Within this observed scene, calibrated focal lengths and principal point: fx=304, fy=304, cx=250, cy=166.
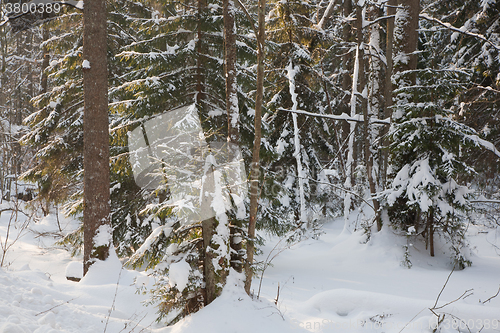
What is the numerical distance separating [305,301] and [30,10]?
7601 mm

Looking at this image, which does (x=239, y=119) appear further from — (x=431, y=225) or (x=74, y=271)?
(x=431, y=225)

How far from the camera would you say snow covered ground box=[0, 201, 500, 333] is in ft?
12.4

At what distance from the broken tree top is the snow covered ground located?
4810mm

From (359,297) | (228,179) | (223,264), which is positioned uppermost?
(228,179)

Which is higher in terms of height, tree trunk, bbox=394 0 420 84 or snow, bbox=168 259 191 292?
tree trunk, bbox=394 0 420 84

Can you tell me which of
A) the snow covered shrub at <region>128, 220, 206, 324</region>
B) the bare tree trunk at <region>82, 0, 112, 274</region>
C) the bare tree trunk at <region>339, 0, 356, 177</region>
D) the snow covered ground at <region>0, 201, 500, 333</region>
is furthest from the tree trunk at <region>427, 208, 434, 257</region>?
the bare tree trunk at <region>82, 0, 112, 274</region>

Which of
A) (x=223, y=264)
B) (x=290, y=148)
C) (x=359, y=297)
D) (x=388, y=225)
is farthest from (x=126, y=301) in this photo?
(x=290, y=148)

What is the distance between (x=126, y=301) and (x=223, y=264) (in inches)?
71.6

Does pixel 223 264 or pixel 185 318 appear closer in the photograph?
pixel 185 318

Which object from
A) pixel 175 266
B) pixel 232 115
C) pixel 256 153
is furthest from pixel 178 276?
pixel 232 115

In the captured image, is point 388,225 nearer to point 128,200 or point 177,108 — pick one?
point 177,108

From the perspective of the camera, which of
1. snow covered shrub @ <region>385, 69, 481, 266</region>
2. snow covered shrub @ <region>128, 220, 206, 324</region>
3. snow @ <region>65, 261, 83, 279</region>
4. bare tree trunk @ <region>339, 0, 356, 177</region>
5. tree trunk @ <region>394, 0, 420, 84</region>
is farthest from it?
bare tree trunk @ <region>339, 0, 356, 177</region>

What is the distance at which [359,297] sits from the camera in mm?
4984

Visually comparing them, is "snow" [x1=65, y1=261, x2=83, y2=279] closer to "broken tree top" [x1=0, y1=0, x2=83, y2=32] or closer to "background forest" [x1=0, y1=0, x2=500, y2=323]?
"background forest" [x1=0, y1=0, x2=500, y2=323]
